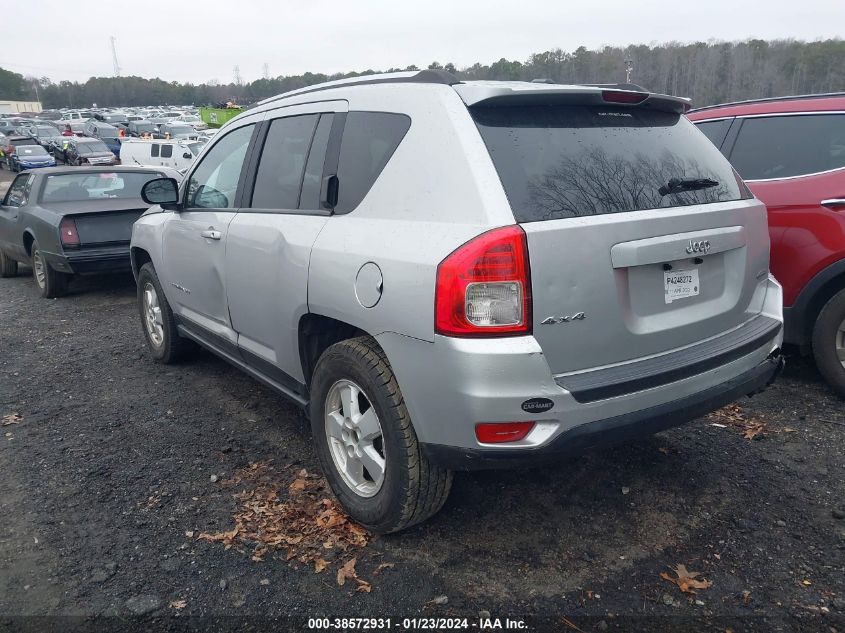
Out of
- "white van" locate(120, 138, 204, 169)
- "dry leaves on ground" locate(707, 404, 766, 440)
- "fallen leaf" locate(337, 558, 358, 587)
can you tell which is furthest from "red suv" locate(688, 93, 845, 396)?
"white van" locate(120, 138, 204, 169)

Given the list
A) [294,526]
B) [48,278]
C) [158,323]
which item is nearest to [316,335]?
[294,526]

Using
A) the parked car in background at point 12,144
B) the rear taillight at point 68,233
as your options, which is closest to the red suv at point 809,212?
the rear taillight at point 68,233

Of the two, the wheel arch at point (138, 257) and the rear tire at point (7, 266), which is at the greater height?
the wheel arch at point (138, 257)

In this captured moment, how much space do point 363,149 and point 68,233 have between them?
20.4 feet

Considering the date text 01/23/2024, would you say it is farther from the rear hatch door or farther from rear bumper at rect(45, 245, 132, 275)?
rear bumper at rect(45, 245, 132, 275)

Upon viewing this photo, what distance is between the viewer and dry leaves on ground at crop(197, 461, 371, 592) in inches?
119

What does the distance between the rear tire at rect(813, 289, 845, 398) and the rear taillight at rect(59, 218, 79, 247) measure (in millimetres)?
7565

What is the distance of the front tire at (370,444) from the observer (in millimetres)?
2771

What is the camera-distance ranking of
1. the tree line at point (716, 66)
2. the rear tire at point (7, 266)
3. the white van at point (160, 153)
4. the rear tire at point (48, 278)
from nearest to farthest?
the rear tire at point (48, 278) < the rear tire at point (7, 266) < the tree line at point (716, 66) < the white van at point (160, 153)

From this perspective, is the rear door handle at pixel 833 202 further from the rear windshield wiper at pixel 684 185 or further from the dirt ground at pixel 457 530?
the rear windshield wiper at pixel 684 185

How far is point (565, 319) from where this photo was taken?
2.50 m

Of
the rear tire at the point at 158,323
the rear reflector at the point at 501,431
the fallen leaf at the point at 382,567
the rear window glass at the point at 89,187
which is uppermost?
the rear window glass at the point at 89,187

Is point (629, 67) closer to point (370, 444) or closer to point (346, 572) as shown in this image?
point (370, 444)

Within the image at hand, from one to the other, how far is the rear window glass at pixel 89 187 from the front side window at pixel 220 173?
4424mm
